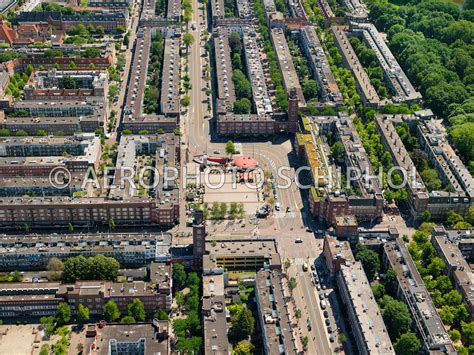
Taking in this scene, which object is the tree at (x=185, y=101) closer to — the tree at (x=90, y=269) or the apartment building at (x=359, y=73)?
the apartment building at (x=359, y=73)

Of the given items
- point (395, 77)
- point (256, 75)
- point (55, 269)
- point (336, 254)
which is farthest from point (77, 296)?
point (395, 77)

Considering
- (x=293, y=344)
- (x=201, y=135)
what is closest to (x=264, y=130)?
(x=201, y=135)

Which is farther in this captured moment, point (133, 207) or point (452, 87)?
point (452, 87)

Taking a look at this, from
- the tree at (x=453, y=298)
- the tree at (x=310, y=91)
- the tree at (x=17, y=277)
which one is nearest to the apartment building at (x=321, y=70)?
the tree at (x=310, y=91)

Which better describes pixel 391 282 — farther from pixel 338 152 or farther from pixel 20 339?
pixel 20 339

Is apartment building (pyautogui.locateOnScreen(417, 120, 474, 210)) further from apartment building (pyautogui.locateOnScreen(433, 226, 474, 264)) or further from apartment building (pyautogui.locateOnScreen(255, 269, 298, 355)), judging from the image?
apartment building (pyautogui.locateOnScreen(255, 269, 298, 355))

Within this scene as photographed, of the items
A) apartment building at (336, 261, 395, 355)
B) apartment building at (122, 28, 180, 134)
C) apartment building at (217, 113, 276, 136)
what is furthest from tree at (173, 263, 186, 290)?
apartment building at (217, 113, 276, 136)

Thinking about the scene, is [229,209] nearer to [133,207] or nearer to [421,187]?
[133,207]
